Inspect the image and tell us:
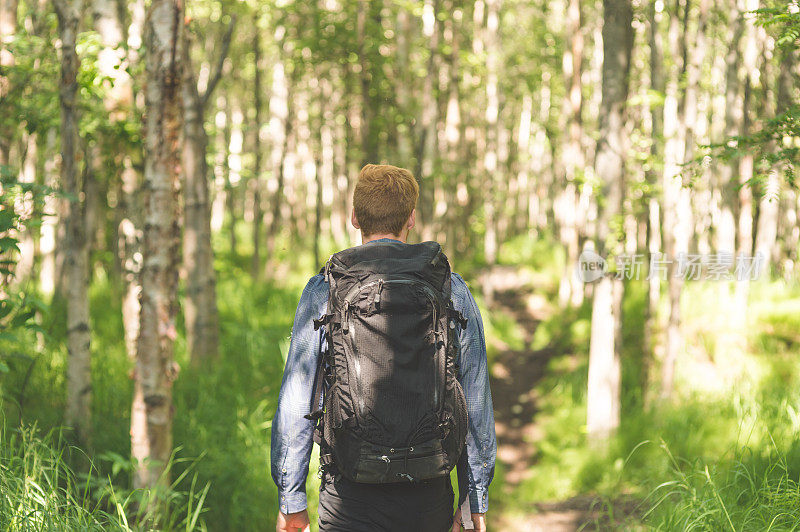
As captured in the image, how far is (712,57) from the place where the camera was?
22094 millimetres

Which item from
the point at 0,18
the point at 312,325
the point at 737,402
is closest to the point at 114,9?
the point at 0,18

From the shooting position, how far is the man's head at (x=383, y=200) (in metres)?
2.36

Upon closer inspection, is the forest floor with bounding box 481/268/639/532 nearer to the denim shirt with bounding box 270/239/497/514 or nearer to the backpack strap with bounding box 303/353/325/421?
the denim shirt with bounding box 270/239/497/514

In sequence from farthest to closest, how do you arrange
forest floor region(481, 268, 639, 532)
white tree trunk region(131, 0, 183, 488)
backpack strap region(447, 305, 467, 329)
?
forest floor region(481, 268, 639, 532) → white tree trunk region(131, 0, 183, 488) → backpack strap region(447, 305, 467, 329)

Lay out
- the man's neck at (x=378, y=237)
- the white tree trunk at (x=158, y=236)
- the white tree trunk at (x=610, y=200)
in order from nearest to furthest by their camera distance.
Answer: the man's neck at (x=378, y=237) → the white tree trunk at (x=158, y=236) → the white tree trunk at (x=610, y=200)

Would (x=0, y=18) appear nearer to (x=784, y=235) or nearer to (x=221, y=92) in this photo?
(x=784, y=235)

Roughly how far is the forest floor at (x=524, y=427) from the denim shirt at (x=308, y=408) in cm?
209

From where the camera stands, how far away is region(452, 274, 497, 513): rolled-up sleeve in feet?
7.93

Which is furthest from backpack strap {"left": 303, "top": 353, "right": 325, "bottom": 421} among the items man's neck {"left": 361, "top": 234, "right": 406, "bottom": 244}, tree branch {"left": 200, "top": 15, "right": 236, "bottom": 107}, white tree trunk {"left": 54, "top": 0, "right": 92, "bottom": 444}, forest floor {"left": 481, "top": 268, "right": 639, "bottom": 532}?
tree branch {"left": 200, "top": 15, "right": 236, "bottom": 107}

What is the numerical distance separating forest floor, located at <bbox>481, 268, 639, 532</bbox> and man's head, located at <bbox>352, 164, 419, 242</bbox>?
277cm

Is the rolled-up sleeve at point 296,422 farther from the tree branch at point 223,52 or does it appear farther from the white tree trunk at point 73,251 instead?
the tree branch at point 223,52

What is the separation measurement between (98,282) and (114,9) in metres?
7.68

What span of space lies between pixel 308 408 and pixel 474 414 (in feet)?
2.06

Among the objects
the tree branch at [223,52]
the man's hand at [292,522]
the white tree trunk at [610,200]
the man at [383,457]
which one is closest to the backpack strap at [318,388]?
the man at [383,457]
